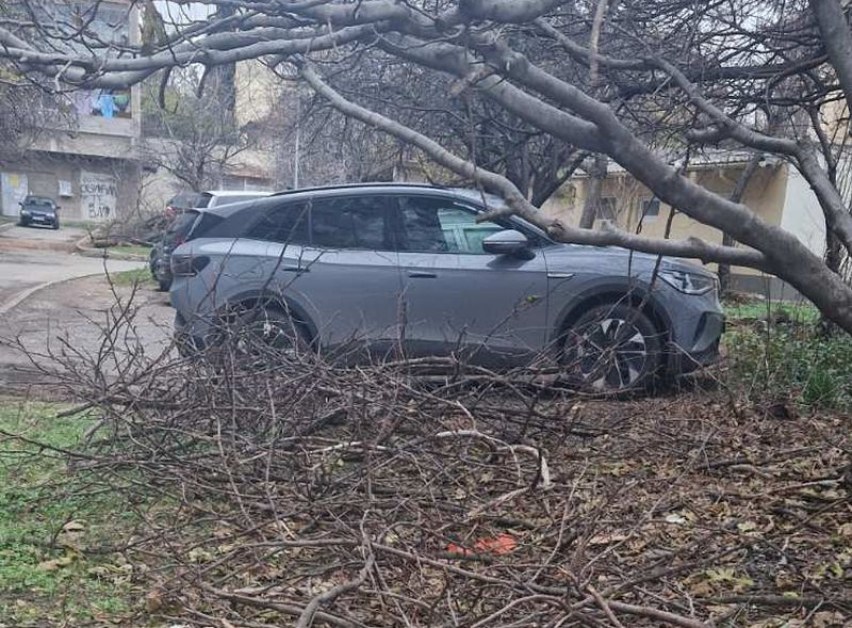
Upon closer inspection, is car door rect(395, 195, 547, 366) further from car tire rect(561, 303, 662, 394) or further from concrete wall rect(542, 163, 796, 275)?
concrete wall rect(542, 163, 796, 275)

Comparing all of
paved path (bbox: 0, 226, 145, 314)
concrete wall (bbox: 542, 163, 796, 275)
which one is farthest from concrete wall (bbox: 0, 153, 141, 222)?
concrete wall (bbox: 542, 163, 796, 275)

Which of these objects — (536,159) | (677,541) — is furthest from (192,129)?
(677,541)

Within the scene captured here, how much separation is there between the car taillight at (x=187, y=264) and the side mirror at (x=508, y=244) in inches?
95.7

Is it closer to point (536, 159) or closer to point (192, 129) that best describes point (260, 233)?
point (536, 159)

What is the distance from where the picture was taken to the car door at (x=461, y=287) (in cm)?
731

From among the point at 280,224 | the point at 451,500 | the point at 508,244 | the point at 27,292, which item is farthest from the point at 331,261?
the point at 27,292

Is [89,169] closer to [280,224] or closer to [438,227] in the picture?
[280,224]

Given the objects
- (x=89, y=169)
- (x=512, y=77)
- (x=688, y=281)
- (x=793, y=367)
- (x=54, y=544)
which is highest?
(x=89, y=169)

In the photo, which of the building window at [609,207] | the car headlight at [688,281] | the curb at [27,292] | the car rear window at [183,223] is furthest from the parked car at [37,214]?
the car headlight at [688,281]

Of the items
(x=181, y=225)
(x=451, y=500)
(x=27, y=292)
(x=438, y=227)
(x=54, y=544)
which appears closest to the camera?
(x=54, y=544)

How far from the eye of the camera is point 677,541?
4.07 metres

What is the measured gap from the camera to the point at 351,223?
768 cm

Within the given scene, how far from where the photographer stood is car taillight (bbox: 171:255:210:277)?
745cm

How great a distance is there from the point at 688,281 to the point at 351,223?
9.74ft
